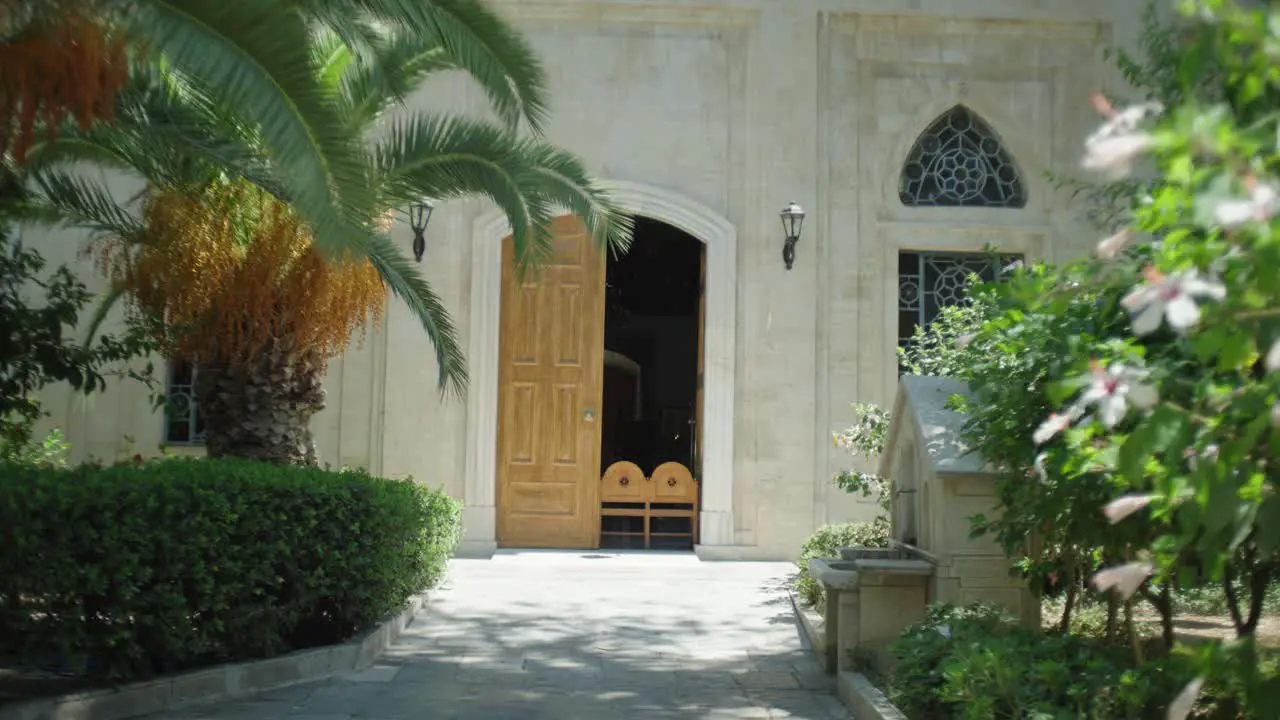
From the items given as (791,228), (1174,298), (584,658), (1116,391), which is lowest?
(584,658)

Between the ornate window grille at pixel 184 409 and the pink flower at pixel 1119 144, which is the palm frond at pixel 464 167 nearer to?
the ornate window grille at pixel 184 409

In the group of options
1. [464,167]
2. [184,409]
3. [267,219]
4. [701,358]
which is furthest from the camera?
[701,358]

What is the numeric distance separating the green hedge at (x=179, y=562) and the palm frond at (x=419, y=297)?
1.92 m

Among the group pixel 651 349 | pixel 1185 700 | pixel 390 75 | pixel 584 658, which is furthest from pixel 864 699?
pixel 651 349

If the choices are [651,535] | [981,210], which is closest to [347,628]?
[651,535]

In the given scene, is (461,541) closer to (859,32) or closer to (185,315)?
(185,315)

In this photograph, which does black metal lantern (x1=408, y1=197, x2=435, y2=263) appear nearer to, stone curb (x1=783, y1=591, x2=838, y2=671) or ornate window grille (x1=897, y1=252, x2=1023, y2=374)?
ornate window grille (x1=897, y1=252, x2=1023, y2=374)

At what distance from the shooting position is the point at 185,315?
8.24 meters

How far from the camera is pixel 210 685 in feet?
20.5

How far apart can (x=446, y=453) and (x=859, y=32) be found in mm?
6615

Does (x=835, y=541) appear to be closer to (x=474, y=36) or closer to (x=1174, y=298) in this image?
(x=474, y=36)

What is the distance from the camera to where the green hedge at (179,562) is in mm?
5547

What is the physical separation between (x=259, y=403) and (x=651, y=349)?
45.9ft

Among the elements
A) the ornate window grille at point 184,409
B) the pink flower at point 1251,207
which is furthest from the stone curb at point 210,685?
the ornate window grille at point 184,409
